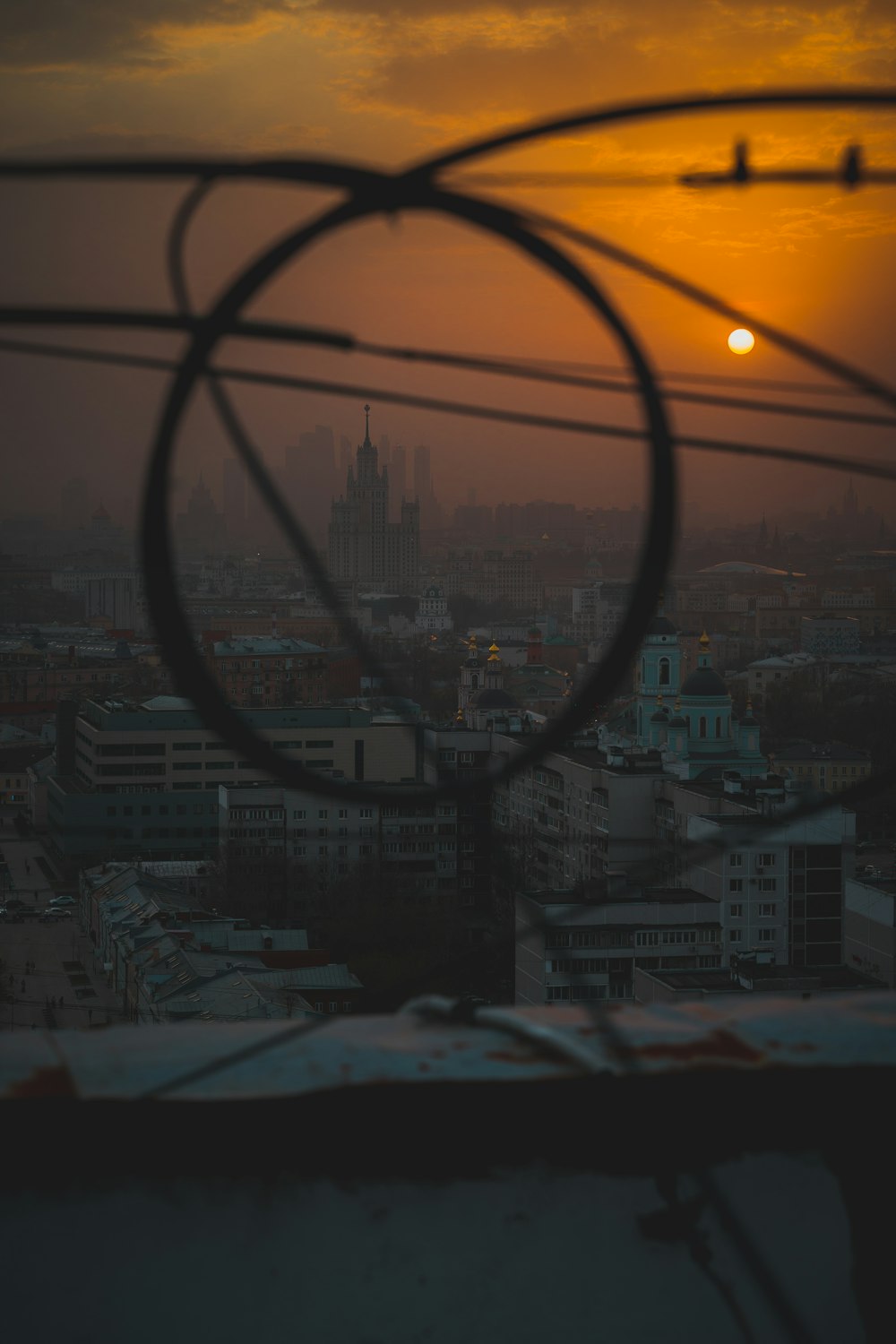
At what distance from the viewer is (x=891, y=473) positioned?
2.21 feet

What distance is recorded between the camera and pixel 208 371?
0.49 m

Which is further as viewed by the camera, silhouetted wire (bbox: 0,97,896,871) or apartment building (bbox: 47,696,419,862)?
apartment building (bbox: 47,696,419,862)

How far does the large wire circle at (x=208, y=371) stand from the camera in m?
0.48

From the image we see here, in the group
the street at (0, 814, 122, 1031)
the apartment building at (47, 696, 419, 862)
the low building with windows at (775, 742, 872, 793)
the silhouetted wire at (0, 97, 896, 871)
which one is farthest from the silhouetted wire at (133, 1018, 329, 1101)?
the apartment building at (47, 696, 419, 862)

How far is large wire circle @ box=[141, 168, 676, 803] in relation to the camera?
48 centimetres

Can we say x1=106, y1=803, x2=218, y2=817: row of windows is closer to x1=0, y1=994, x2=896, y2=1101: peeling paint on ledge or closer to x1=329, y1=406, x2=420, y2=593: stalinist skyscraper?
x1=329, y1=406, x2=420, y2=593: stalinist skyscraper

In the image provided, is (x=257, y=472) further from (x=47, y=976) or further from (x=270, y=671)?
(x=270, y=671)

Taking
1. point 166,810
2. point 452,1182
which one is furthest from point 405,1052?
point 166,810

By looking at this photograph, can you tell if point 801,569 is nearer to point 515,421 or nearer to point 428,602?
point 428,602

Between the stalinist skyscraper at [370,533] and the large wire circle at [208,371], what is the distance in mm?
974

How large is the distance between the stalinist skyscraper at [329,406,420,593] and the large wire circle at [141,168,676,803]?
3.19 ft

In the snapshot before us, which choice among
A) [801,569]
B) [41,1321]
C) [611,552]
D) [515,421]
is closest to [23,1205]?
[41,1321]

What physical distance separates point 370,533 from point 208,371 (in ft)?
7.88

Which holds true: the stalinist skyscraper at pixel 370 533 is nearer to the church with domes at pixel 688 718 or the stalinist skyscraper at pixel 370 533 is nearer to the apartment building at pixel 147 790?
the church with domes at pixel 688 718
